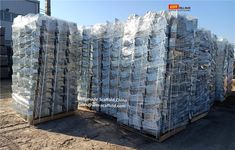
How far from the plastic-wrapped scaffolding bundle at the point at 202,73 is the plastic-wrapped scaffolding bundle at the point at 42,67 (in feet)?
11.4

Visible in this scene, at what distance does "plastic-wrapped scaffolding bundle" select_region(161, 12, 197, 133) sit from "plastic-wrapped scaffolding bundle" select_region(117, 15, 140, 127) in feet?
2.80

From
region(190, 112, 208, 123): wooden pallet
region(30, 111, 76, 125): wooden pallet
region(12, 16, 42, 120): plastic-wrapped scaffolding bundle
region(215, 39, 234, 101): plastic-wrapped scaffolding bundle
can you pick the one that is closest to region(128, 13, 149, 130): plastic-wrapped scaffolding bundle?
region(30, 111, 76, 125): wooden pallet

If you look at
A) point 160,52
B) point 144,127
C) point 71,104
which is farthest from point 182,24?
point 71,104

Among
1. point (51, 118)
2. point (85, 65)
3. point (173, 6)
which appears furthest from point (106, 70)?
point (173, 6)

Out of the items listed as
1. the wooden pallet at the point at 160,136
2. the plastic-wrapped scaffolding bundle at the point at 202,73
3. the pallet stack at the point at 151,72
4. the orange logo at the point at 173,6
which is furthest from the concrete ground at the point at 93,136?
the orange logo at the point at 173,6

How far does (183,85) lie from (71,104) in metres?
3.03

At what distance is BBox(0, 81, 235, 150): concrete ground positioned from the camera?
4.55m

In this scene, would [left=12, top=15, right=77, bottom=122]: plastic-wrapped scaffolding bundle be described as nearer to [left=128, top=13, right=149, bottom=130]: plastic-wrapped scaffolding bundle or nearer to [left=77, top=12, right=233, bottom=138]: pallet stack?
[left=77, top=12, right=233, bottom=138]: pallet stack

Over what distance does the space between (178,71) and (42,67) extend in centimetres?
324

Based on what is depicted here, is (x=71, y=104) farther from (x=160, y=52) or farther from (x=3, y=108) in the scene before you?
(x=160, y=52)

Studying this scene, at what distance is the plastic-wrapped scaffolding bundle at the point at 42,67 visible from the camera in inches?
221

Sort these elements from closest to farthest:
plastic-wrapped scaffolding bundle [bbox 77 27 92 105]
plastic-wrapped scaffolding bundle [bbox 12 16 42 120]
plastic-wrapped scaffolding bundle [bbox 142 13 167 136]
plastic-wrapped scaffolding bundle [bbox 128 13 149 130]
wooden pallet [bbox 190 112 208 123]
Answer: plastic-wrapped scaffolding bundle [bbox 142 13 167 136]
plastic-wrapped scaffolding bundle [bbox 128 13 149 130]
plastic-wrapped scaffolding bundle [bbox 12 16 42 120]
wooden pallet [bbox 190 112 208 123]
plastic-wrapped scaffolding bundle [bbox 77 27 92 105]

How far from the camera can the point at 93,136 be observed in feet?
16.5

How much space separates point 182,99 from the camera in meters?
5.59
